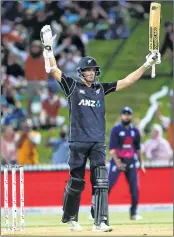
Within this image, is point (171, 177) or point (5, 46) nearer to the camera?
point (171, 177)

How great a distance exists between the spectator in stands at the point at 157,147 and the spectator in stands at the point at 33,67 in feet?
9.22

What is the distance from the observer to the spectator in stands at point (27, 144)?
65.0ft

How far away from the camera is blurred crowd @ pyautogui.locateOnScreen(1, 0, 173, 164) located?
66.8 ft

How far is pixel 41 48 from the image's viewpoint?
820 inches

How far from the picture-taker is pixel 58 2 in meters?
21.0

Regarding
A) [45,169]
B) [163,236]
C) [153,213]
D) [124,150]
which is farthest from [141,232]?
[45,169]

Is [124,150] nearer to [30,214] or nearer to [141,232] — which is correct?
[30,214]

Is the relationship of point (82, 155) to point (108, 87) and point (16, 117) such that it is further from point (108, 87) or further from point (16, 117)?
point (16, 117)

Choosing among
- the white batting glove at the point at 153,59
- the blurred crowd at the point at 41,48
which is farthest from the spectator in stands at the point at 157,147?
the white batting glove at the point at 153,59

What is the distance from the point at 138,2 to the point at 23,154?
4.53m

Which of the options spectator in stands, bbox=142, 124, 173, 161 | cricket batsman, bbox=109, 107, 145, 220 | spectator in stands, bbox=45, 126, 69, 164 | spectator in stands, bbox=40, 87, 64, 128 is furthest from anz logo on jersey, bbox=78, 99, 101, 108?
spectator in stands, bbox=40, 87, 64, 128

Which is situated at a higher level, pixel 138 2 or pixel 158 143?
pixel 138 2

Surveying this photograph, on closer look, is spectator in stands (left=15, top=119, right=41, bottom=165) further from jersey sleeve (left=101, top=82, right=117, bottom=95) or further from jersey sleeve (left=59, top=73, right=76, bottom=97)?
jersey sleeve (left=59, top=73, right=76, bottom=97)

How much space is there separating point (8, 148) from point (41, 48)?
105 inches
